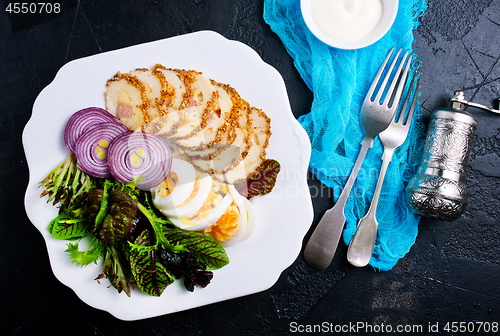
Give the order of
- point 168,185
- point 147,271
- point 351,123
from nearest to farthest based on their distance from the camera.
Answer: point 147,271 → point 168,185 → point 351,123

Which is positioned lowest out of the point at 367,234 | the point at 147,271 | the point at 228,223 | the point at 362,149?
the point at 147,271

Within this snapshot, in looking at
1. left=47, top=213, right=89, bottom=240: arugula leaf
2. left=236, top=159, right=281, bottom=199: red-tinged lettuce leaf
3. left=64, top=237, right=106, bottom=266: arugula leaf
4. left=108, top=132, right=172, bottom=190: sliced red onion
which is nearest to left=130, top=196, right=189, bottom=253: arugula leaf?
left=108, top=132, right=172, bottom=190: sliced red onion

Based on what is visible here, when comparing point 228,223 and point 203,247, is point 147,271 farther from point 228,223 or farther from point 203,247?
point 228,223

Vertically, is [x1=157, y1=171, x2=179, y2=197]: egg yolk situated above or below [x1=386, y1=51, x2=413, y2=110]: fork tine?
below

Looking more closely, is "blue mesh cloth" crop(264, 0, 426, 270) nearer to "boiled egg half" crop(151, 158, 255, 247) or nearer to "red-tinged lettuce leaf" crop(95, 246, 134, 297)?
"boiled egg half" crop(151, 158, 255, 247)

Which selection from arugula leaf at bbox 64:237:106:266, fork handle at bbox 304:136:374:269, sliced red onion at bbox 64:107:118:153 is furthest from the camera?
fork handle at bbox 304:136:374:269

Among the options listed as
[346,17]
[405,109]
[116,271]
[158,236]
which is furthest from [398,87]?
[116,271]
